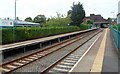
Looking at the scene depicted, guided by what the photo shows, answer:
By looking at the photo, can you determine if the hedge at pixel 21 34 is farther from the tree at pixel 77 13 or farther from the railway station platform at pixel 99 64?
the tree at pixel 77 13

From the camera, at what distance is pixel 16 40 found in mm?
16172

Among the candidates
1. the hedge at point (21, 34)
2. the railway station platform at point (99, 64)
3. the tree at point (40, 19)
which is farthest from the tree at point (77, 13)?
the tree at point (40, 19)

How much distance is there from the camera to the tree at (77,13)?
4641 cm

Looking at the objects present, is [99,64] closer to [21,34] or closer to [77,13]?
[21,34]

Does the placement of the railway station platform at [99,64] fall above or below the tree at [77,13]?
below

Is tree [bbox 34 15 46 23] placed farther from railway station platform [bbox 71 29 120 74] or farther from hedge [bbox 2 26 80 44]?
railway station platform [bbox 71 29 120 74]

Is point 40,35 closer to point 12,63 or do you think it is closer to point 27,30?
point 27,30

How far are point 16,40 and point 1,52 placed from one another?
651 centimetres

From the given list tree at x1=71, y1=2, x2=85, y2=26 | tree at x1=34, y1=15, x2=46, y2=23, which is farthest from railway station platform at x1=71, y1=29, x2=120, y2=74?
tree at x1=34, y1=15, x2=46, y2=23

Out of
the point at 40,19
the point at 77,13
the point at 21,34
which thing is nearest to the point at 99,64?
the point at 21,34

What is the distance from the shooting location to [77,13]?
46469 mm

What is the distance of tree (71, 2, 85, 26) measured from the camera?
4641cm

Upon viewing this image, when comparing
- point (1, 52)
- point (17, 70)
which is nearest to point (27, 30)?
point (1, 52)

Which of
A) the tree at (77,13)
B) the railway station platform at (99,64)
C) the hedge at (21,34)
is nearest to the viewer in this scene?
the railway station platform at (99,64)
